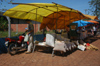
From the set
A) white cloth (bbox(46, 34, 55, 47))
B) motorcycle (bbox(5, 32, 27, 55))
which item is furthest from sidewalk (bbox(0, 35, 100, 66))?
white cloth (bbox(46, 34, 55, 47))

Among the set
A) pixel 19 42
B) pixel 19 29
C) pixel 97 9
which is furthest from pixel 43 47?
pixel 97 9

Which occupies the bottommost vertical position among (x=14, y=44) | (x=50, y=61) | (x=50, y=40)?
(x=50, y=61)

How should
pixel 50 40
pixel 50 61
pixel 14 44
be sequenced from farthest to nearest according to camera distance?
1. pixel 14 44
2. pixel 50 40
3. pixel 50 61

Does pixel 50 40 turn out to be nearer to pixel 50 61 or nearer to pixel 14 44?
pixel 50 61

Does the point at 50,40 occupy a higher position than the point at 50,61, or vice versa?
the point at 50,40

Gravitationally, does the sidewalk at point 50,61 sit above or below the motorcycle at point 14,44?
below

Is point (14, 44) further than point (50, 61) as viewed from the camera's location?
Yes

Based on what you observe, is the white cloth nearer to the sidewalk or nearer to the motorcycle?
the sidewalk

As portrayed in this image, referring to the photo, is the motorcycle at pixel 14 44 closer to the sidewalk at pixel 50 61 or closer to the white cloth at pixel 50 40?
the sidewalk at pixel 50 61

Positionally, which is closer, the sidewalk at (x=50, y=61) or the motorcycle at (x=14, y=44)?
the sidewalk at (x=50, y=61)

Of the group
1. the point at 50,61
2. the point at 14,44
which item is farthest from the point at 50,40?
the point at 14,44

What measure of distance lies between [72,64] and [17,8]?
490cm

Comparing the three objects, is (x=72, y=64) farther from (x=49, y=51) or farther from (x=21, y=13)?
(x=21, y=13)

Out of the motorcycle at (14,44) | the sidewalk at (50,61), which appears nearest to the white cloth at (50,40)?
the sidewalk at (50,61)
